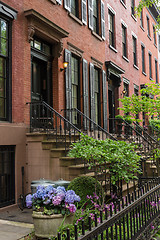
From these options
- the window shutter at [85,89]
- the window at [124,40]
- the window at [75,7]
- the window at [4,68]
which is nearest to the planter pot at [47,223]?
the window at [4,68]

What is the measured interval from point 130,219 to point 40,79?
7.10 metres

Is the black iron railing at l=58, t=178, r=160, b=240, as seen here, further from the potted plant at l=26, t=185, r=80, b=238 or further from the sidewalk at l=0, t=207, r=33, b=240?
the sidewalk at l=0, t=207, r=33, b=240

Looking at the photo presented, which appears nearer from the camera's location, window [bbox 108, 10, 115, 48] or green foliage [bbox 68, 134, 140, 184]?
green foliage [bbox 68, 134, 140, 184]

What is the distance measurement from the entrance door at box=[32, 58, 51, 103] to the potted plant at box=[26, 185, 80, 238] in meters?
5.33

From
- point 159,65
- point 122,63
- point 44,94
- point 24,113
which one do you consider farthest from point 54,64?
point 159,65

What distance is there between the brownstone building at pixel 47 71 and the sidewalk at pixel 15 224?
0.54 meters

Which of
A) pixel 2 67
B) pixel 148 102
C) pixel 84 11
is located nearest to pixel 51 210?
pixel 2 67

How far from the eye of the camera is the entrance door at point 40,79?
32.1 ft

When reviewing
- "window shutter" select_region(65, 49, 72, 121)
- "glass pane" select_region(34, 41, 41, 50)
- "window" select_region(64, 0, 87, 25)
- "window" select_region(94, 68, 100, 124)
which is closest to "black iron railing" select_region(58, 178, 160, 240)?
"window shutter" select_region(65, 49, 72, 121)

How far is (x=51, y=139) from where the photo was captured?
8.31m

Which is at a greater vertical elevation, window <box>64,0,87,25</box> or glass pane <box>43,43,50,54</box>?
window <box>64,0,87,25</box>

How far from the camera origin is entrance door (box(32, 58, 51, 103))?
9773 mm

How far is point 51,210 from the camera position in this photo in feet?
16.0

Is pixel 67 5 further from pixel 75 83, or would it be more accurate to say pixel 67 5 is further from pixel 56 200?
pixel 56 200
